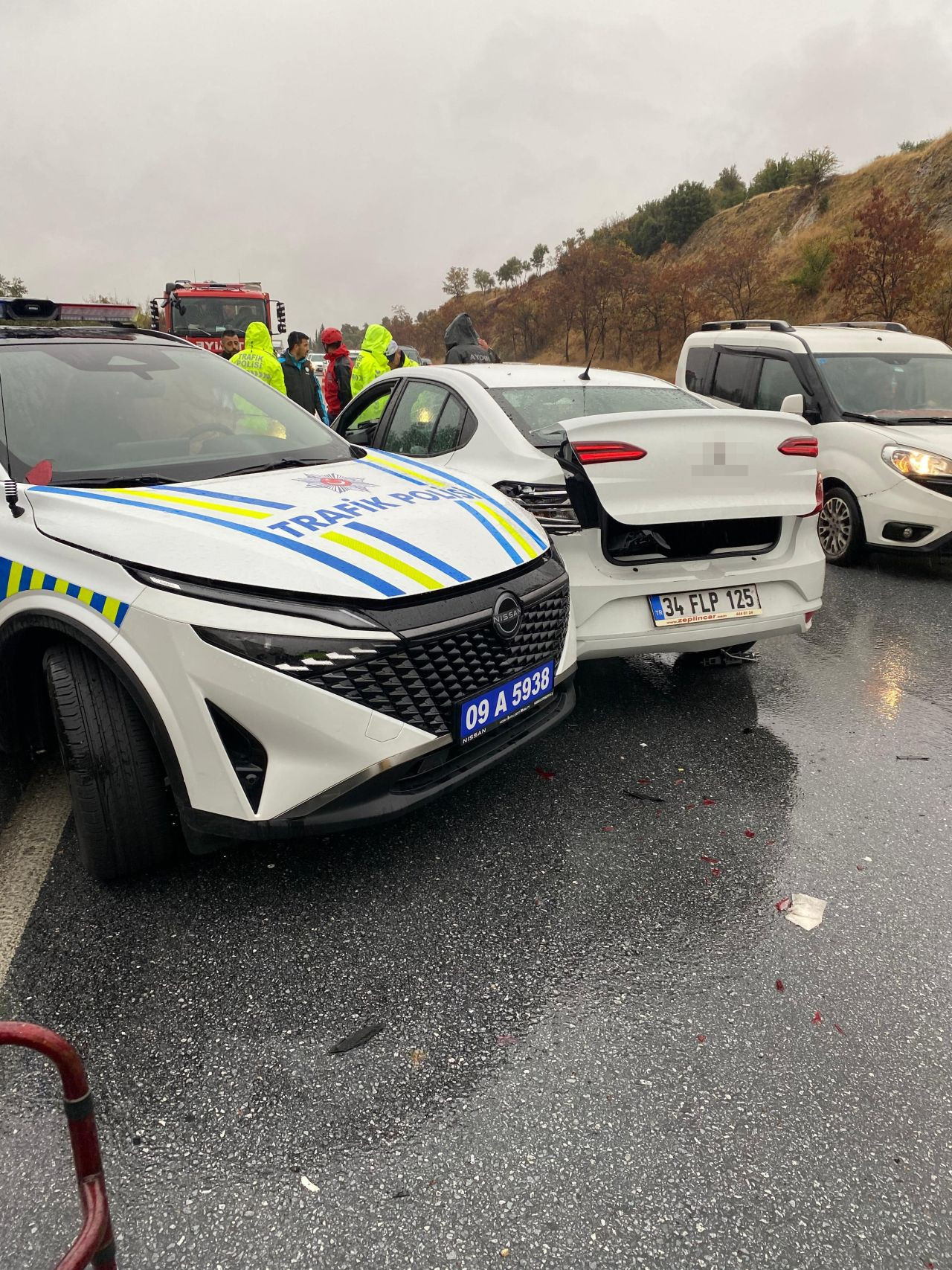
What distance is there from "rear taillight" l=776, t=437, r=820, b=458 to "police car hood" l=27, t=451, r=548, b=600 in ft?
4.13

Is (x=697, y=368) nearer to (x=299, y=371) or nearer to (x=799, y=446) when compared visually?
(x=299, y=371)

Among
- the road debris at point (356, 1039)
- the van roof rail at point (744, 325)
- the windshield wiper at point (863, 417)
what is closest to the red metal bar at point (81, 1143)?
the road debris at point (356, 1039)

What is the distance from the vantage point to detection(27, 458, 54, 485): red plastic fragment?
272cm

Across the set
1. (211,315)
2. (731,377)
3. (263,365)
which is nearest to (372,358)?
(263,365)

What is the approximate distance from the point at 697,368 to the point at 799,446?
501cm

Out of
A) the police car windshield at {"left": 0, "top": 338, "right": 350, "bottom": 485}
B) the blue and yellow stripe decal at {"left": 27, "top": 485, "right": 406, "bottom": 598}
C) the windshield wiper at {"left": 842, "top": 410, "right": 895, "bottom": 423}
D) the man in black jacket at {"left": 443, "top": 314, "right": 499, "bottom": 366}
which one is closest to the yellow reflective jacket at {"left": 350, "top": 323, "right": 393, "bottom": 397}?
the man in black jacket at {"left": 443, "top": 314, "right": 499, "bottom": 366}

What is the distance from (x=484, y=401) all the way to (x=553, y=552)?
4.37 feet

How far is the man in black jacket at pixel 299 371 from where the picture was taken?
317 inches

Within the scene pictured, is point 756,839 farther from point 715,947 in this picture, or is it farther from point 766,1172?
point 766,1172

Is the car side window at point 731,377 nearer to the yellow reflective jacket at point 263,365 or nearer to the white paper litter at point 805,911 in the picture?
the yellow reflective jacket at point 263,365

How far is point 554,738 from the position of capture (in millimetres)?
3686

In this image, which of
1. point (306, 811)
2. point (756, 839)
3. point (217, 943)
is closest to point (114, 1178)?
point (217, 943)

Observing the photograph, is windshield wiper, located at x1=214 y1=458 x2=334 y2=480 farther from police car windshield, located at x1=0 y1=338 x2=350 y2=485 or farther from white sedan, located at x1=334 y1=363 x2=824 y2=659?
white sedan, located at x1=334 y1=363 x2=824 y2=659

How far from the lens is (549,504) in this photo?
3.49m
